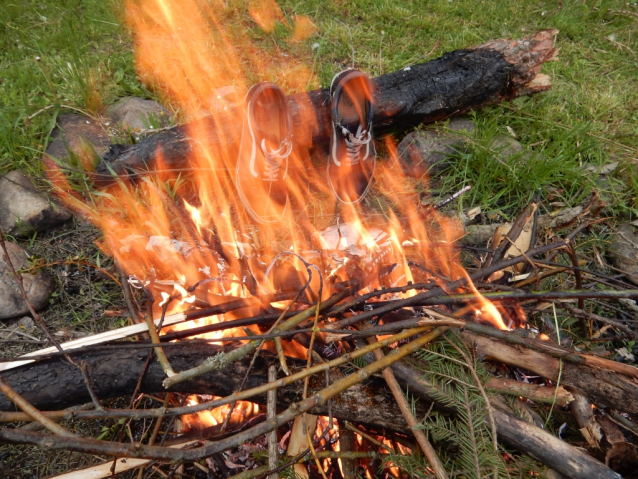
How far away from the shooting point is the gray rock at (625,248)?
9.45ft

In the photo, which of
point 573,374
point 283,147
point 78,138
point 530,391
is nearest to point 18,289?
point 78,138

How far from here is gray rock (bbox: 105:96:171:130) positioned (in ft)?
11.9

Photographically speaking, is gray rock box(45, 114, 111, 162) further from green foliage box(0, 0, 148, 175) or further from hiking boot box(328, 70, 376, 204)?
hiking boot box(328, 70, 376, 204)

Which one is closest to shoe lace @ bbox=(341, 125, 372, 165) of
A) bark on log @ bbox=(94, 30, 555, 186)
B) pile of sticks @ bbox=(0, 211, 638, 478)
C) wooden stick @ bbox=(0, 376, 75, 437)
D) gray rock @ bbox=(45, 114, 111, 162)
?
bark on log @ bbox=(94, 30, 555, 186)

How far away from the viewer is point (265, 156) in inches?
120

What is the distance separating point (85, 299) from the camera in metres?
2.73

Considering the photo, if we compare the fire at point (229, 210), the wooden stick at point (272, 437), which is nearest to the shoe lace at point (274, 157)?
the fire at point (229, 210)

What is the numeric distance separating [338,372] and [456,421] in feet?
1.75

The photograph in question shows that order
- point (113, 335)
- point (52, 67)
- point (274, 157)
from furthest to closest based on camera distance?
point (52, 67)
point (274, 157)
point (113, 335)

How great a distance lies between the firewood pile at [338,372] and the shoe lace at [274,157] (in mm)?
664

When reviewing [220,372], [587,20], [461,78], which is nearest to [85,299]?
[220,372]

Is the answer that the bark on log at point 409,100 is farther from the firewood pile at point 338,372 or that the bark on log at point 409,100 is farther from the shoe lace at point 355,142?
the firewood pile at point 338,372

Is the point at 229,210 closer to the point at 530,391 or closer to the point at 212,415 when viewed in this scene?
the point at 212,415

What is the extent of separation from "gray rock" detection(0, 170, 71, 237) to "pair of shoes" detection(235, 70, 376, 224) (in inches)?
57.4
